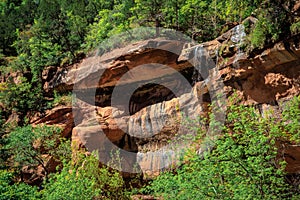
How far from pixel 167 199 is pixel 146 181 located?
20.8ft

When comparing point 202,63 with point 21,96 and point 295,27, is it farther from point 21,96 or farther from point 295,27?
point 21,96

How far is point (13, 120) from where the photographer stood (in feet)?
73.8

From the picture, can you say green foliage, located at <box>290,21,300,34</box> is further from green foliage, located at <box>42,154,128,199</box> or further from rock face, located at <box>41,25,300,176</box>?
green foliage, located at <box>42,154,128,199</box>

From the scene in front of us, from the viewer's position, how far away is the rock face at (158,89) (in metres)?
13.0

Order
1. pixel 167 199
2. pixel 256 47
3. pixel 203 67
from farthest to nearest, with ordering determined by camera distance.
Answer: pixel 203 67 → pixel 256 47 → pixel 167 199

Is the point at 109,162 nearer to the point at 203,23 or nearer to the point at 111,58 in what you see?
the point at 111,58

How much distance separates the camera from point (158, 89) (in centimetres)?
1797

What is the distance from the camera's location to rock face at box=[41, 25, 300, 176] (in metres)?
13.0

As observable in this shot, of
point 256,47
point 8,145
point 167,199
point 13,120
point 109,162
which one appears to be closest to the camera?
point 167,199

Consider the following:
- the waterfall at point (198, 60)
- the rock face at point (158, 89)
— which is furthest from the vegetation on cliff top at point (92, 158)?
the waterfall at point (198, 60)

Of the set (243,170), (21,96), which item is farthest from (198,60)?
(21,96)

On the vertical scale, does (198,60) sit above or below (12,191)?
above

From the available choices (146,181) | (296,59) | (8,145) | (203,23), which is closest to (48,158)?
(8,145)

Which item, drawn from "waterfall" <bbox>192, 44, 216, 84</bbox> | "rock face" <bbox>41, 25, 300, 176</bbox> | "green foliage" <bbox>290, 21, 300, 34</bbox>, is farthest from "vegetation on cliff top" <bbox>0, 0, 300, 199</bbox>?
"waterfall" <bbox>192, 44, 216, 84</bbox>
